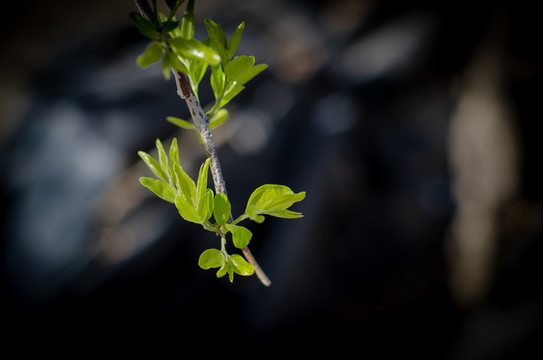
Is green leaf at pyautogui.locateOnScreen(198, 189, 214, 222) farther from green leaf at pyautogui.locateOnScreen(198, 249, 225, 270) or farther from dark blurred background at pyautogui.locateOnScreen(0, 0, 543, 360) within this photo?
dark blurred background at pyautogui.locateOnScreen(0, 0, 543, 360)

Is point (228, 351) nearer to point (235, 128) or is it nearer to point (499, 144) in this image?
point (235, 128)

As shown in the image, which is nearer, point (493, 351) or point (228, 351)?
point (228, 351)

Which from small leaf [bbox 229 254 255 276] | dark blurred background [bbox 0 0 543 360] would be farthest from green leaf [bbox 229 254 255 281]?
dark blurred background [bbox 0 0 543 360]

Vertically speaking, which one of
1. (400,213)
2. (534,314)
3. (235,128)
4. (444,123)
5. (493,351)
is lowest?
(493,351)

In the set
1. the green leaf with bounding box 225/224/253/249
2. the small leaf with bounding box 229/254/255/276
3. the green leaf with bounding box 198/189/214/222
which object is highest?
the green leaf with bounding box 198/189/214/222

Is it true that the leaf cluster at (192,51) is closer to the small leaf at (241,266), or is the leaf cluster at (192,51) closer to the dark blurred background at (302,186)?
A: the small leaf at (241,266)

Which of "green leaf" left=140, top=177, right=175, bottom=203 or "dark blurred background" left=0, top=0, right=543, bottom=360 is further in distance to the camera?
"dark blurred background" left=0, top=0, right=543, bottom=360

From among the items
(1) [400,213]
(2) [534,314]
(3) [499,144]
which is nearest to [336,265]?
(1) [400,213]

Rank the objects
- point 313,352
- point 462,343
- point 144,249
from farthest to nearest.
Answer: point 462,343, point 313,352, point 144,249
